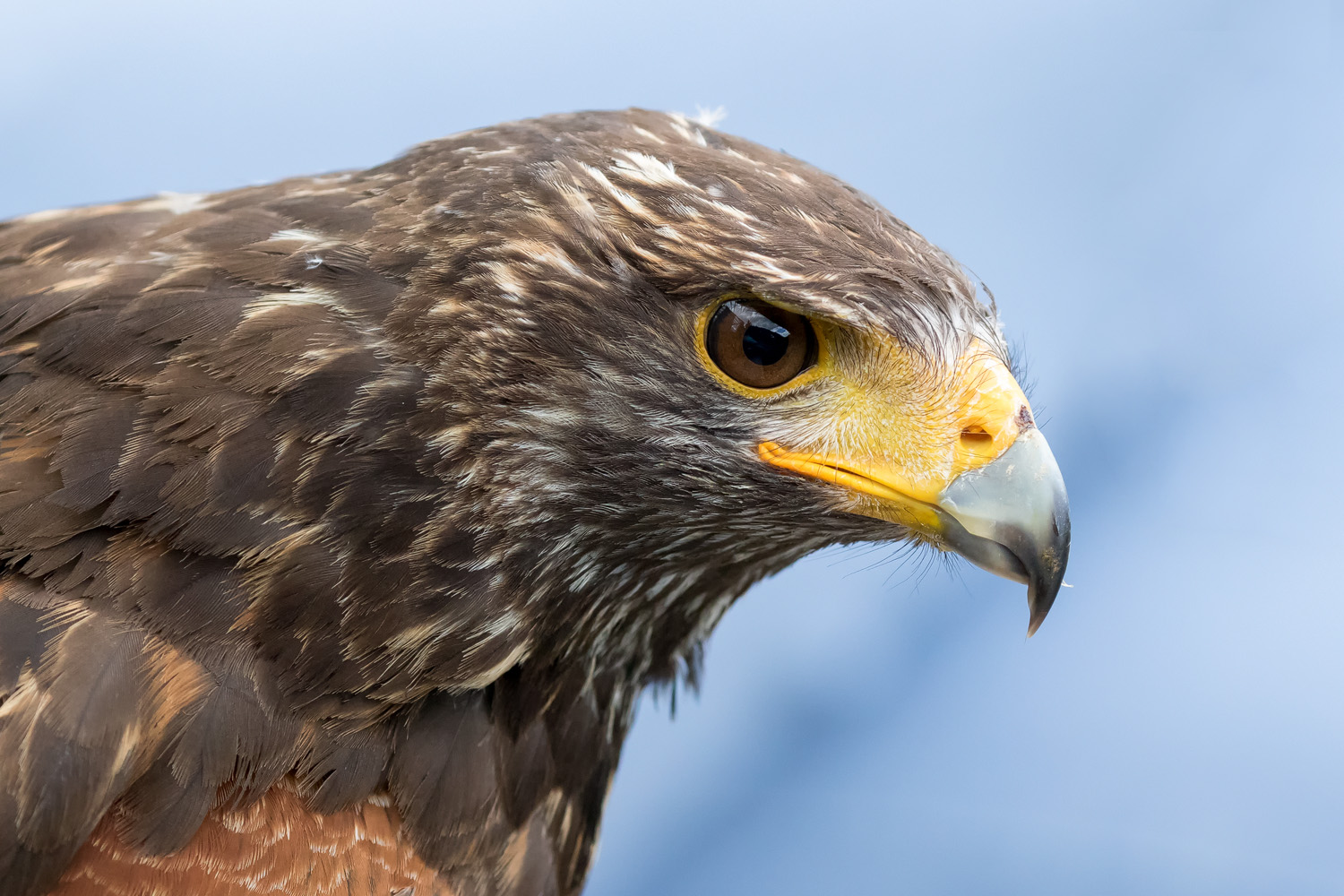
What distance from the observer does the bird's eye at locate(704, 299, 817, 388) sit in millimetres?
1690

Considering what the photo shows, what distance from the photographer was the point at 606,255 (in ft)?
5.70

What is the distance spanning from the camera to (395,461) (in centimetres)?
175

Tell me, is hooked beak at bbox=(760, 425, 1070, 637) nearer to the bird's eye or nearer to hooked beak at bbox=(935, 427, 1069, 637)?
hooked beak at bbox=(935, 427, 1069, 637)

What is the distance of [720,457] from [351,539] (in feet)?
1.93

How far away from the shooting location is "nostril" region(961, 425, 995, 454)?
167 cm

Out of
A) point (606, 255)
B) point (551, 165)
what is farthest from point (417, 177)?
point (606, 255)

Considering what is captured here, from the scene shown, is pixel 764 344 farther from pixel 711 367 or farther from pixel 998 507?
pixel 998 507

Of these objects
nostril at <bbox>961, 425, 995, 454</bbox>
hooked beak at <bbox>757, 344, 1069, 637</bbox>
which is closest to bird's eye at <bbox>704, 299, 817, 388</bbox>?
hooked beak at <bbox>757, 344, 1069, 637</bbox>

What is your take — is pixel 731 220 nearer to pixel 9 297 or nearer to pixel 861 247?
pixel 861 247

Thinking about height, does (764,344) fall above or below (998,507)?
above

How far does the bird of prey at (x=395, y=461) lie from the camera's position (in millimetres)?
1667

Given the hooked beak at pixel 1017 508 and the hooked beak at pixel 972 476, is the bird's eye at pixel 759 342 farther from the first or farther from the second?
the hooked beak at pixel 1017 508

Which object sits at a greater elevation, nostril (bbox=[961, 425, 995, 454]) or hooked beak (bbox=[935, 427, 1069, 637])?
nostril (bbox=[961, 425, 995, 454])

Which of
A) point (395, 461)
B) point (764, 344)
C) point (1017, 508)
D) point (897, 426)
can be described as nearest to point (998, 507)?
point (1017, 508)
